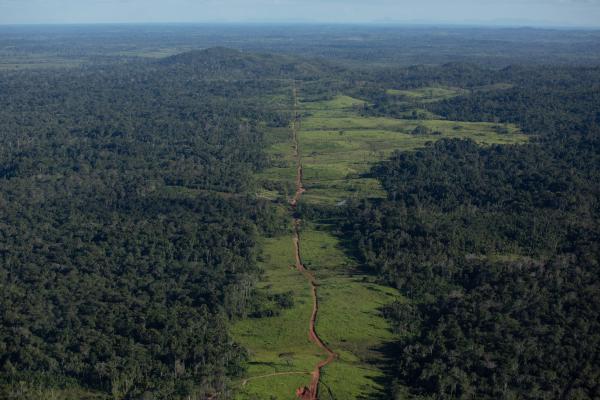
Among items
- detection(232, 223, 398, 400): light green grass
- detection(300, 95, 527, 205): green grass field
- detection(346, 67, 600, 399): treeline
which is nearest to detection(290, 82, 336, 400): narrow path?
detection(232, 223, 398, 400): light green grass

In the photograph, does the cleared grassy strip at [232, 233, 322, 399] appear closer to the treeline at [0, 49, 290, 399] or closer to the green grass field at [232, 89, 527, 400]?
the green grass field at [232, 89, 527, 400]

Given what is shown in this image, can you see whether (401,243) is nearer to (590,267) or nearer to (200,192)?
(590,267)

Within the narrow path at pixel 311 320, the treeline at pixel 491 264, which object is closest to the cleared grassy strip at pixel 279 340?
the narrow path at pixel 311 320

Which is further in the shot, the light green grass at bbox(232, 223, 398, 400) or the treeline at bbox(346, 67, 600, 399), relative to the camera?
the light green grass at bbox(232, 223, 398, 400)

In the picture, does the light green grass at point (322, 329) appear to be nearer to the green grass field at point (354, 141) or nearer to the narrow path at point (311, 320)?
the narrow path at point (311, 320)

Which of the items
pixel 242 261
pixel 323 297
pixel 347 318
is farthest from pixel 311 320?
pixel 242 261

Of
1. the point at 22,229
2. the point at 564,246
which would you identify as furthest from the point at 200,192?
the point at 564,246

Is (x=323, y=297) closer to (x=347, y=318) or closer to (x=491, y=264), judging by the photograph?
(x=347, y=318)
